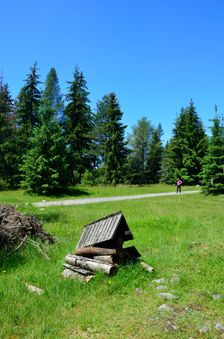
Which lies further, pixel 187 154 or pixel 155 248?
pixel 187 154

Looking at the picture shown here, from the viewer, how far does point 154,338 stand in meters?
4.10

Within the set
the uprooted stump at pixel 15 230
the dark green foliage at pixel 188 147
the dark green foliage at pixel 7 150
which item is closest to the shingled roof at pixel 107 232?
the uprooted stump at pixel 15 230

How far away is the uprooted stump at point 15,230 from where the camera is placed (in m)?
→ 7.91

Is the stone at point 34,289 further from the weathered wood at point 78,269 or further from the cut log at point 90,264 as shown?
the cut log at point 90,264

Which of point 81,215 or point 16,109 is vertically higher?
point 16,109

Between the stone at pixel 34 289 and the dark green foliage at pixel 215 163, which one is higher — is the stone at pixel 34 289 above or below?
below

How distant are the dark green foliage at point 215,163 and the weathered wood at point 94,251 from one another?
904 inches

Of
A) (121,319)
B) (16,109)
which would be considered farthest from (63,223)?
(16,109)

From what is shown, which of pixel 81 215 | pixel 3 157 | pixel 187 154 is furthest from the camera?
pixel 187 154

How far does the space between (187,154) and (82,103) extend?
53.3ft

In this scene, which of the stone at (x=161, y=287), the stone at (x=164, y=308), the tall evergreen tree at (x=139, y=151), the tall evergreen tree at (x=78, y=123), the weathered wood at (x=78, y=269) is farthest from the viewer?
the tall evergreen tree at (x=139, y=151)

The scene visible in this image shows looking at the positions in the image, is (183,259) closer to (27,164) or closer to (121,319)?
(121,319)

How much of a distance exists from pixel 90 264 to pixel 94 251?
0.32 m

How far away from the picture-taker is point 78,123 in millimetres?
41500
